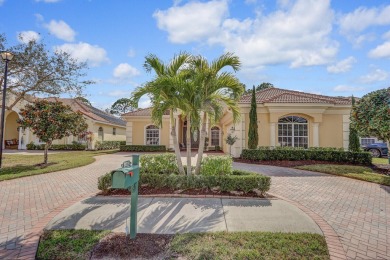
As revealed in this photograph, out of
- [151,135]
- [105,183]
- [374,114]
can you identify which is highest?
[374,114]

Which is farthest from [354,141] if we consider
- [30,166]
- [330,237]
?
[30,166]

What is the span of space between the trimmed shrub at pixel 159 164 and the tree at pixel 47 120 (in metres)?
6.81

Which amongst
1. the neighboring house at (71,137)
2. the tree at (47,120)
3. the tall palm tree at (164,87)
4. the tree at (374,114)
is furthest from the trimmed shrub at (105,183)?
the neighboring house at (71,137)

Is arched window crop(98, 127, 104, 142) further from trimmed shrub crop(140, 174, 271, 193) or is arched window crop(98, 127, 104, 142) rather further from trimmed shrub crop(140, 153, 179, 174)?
trimmed shrub crop(140, 174, 271, 193)

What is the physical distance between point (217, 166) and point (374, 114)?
802 cm

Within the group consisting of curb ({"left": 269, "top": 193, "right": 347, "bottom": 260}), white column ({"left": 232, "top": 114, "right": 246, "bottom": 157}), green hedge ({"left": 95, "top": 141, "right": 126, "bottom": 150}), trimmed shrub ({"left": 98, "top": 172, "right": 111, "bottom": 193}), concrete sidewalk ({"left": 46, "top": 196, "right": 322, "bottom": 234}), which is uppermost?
white column ({"left": 232, "top": 114, "right": 246, "bottom": 157})

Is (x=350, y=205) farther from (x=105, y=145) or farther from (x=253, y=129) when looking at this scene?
(x=105, y=145)

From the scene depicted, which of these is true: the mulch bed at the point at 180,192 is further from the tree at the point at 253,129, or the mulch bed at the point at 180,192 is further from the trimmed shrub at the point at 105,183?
the tree at the point at 253,129

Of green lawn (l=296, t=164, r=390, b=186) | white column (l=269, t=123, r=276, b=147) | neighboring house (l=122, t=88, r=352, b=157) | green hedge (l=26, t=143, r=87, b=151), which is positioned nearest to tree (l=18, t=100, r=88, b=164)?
neighboring house (l=122, t=88, r=352, b=157)

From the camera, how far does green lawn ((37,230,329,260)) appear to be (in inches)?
130

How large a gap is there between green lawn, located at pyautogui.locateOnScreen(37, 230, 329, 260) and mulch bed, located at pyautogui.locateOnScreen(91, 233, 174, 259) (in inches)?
2.4

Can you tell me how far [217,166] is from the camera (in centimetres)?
716

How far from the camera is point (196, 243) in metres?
3.58

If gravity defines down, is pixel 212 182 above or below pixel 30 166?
above
